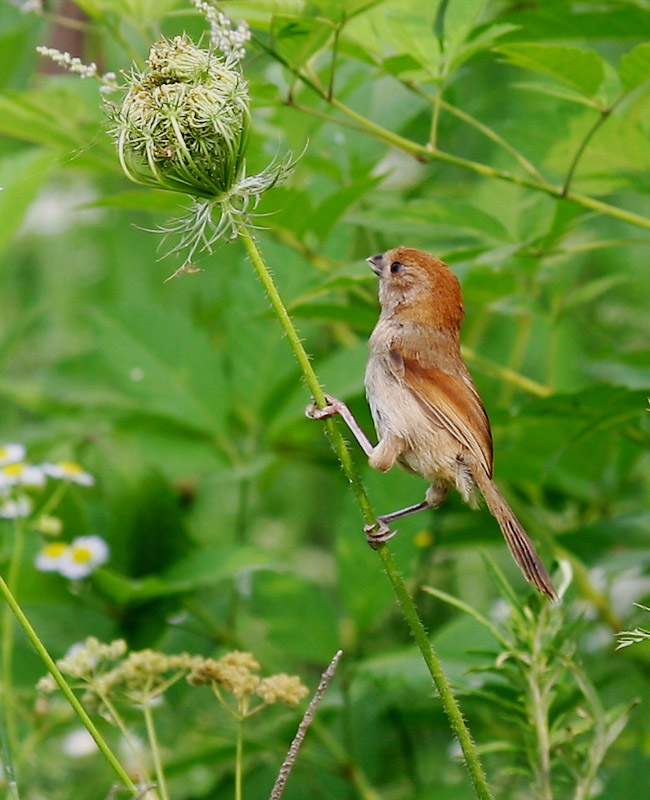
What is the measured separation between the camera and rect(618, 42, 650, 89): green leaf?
2256 mm

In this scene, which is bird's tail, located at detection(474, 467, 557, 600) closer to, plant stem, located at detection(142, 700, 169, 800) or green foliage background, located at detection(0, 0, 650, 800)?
green foliage background, located at detection(0, 0, 650, 800)

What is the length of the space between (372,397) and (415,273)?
361 mm

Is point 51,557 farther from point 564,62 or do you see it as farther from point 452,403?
point 564,62

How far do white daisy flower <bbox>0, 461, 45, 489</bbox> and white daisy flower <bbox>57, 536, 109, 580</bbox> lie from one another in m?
0.20

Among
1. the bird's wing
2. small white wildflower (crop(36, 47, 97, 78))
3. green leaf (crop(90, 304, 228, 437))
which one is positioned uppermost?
Answer: small white wildflower (crop(36, 47, 97, 78))

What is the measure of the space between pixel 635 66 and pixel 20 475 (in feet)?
6.08

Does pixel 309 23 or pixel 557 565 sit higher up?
pixel 309 23

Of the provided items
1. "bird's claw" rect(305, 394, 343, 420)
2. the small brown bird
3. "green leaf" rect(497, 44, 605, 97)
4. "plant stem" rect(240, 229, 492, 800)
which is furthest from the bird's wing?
"plant stem" rect(240, 229, 492, 800)

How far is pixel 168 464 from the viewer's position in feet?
11.8

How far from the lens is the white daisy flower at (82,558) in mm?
2957

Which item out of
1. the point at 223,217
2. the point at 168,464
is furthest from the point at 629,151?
the point at 168,464

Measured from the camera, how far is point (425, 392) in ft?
8.54

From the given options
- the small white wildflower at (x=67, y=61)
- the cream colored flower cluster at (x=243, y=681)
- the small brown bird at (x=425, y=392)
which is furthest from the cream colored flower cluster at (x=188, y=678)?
the small white wildflower at (x=67, y=61)

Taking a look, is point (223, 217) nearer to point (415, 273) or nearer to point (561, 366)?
point (415, 273)
